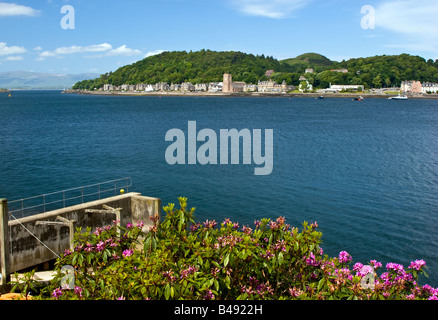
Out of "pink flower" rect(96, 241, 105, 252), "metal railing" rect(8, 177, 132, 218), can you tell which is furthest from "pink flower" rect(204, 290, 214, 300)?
"metal railing" rect(8, 177, 132, 218)

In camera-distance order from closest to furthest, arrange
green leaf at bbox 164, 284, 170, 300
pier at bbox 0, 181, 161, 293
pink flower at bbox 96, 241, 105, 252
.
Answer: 1. green leaf at bbox 164, 284, 170, 300
2. pink flower at bbox 96, 241, 105, 252
3. pier at bbox 0, 181, 161, 293

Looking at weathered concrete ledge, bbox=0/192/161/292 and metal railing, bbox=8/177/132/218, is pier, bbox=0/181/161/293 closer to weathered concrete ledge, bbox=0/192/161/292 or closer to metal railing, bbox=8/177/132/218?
weathered concrete ledge, bbox=0/192/161/292

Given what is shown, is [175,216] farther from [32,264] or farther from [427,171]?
[427,171]

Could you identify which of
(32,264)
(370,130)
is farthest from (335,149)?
(32,264)

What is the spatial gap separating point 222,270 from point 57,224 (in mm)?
12398

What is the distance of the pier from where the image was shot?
49.2 ft

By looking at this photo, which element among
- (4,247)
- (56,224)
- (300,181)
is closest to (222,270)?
(4,247)

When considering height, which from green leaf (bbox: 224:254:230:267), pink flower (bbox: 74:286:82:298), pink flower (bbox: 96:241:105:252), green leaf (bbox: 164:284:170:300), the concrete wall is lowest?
the concrete wall

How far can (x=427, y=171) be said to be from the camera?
150 ft

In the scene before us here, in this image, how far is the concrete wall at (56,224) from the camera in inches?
685

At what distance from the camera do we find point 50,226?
18.6 m

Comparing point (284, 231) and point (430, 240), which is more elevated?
point (284, 231)

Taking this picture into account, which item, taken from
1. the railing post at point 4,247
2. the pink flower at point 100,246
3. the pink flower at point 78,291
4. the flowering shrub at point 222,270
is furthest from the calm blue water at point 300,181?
the pink flower at point 78,291
